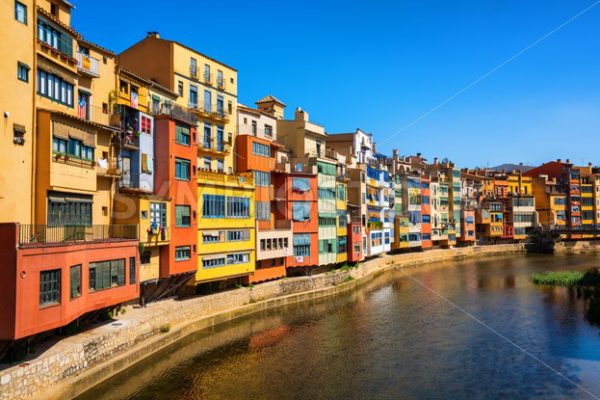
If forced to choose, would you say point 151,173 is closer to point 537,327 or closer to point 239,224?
point 239,224

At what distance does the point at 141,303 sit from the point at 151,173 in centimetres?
908

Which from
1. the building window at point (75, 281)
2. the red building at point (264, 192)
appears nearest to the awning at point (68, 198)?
the building window at point (75, 281)

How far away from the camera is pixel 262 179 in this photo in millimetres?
50594

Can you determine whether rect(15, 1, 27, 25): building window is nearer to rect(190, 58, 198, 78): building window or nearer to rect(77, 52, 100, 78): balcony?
rect(77, 52, 100, 78): balcony

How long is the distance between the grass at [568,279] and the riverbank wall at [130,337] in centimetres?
2728

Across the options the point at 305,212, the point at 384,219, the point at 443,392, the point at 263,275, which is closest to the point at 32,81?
the point at 443,392

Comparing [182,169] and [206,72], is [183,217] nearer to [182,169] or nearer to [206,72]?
[182,169]

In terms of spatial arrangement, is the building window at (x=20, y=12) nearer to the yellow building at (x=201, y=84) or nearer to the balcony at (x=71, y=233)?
the balcony at (x=71, y=233)

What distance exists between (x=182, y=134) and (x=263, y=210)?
14049 millimetres

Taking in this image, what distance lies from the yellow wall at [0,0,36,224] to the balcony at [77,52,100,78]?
5.42 metres

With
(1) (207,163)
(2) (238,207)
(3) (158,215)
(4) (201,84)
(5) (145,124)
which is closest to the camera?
(3) (158,215)

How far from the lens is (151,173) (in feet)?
120

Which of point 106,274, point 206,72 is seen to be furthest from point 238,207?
point 106,274

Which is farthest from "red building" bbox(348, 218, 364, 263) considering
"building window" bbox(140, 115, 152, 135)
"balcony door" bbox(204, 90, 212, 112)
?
"building window" bbox(140, 115, 152, 135)
